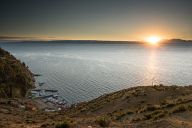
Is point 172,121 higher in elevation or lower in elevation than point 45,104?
higher

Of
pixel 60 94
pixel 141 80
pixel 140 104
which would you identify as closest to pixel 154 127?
pixel 140 104

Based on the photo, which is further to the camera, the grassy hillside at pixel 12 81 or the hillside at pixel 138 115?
the grassy hillside at pixel 12 81

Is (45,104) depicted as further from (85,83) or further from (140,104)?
(140,104)

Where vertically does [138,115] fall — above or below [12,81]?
above

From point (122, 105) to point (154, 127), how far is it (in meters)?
A: 25.1

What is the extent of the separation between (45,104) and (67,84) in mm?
39248

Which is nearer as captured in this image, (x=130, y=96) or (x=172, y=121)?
(x=172, y=121)

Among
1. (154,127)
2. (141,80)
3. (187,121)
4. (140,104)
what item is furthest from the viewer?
(141,80)

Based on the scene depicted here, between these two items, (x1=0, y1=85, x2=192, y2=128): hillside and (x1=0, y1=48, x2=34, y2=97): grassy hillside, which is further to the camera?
(x1=0, y1=48, x2=34, y2=97): grassy hillside

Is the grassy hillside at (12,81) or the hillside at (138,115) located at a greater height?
the hillside at (138,115)

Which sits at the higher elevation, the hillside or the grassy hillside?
the hillside

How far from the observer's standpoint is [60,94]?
12356 centimetres

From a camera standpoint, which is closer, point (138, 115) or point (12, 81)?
point (138, 115)

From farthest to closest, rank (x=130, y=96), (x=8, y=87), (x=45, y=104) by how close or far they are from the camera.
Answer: (x=8, y=87)
(x=45, y=104)
(x=130, y=96)
